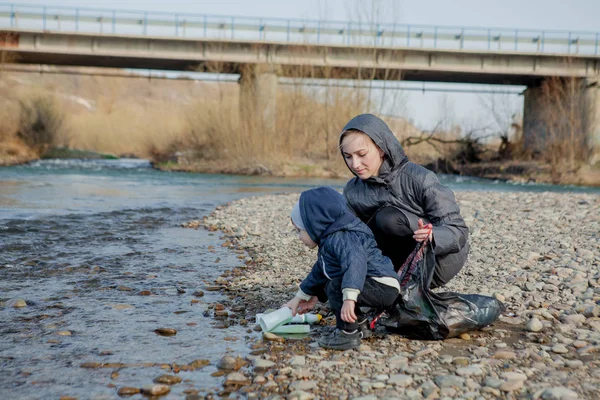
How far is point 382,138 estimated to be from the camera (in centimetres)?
433

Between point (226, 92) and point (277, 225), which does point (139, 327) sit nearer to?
point (277, 225)

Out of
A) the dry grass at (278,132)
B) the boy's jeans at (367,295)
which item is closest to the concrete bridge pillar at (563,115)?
the dry grass at (278,132)

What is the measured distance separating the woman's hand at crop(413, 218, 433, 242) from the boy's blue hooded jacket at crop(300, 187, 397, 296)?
26 cm

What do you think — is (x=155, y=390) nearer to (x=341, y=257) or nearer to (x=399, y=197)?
(x=341, y=257)

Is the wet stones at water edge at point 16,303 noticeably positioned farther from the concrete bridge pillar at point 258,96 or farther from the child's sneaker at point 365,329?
the concrete bridge pillar at point 258,96

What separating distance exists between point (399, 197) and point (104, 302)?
8.38ft

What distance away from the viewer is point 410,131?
31.6 meters

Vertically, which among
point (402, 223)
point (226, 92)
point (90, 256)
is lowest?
point (90, 256)

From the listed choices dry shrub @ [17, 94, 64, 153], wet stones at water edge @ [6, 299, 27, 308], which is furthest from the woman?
dry shrub @ [17, 94, 64, 153]

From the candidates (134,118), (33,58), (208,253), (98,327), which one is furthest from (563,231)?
(134,118)

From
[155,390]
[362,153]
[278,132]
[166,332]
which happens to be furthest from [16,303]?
[278,132]

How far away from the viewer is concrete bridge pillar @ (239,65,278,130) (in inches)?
1112

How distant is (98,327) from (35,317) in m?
0.57

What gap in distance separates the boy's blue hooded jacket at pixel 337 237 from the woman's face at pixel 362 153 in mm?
322
